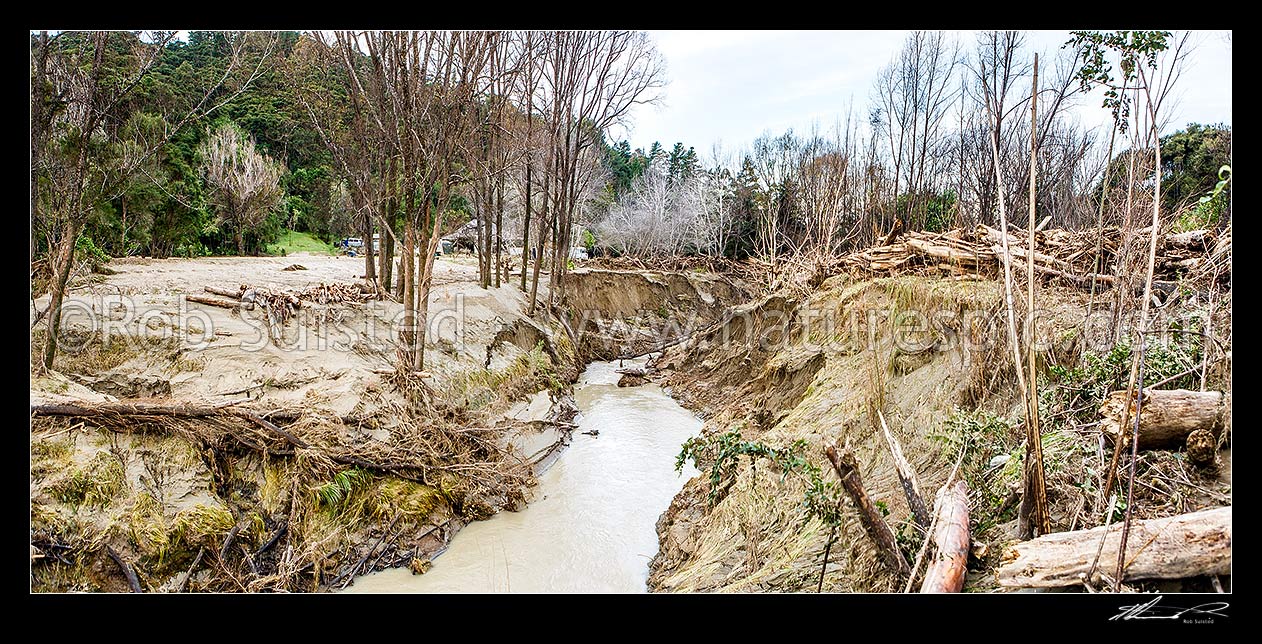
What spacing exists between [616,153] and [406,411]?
43.4m

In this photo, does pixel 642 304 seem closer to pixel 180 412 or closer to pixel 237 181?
pixel 237 181

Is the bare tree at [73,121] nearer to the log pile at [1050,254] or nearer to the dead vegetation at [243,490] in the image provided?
the dead vegetation at [243,490]

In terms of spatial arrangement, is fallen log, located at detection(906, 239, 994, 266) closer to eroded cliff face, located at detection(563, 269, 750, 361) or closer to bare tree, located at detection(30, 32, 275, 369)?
bare tree, located at detection(30, 32, 275, 369)

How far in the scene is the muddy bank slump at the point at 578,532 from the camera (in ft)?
17.5

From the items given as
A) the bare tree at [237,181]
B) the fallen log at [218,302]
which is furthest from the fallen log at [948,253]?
the bare tree at [237,181]

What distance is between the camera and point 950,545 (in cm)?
321

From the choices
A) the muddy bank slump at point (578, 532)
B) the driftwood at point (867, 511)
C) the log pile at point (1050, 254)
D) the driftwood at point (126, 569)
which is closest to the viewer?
the driftwood at point (867, 511)

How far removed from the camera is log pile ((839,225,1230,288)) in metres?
5.10

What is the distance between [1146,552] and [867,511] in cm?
125

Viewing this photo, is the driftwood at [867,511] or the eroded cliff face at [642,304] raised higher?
the eroded cliff face at [642,304]

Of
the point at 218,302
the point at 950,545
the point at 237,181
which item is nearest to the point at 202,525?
the point at 218,302

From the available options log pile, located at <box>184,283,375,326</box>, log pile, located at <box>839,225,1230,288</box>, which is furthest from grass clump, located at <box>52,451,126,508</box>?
log pile, located at <box>839,225,1230,288</box>

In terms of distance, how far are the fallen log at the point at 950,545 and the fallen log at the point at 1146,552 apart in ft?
0.83
